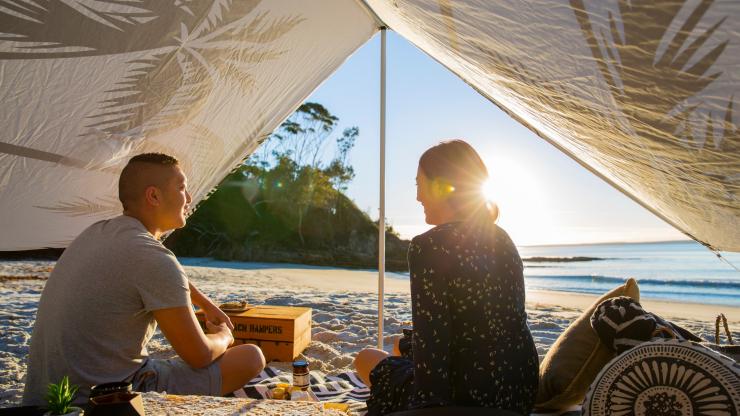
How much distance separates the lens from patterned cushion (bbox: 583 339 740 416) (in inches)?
51.1

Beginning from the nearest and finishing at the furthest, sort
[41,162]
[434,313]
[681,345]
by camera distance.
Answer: [681,345]
[434,313]
[41,162]

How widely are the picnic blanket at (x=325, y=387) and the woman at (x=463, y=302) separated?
985mm

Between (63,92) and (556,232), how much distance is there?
125ft

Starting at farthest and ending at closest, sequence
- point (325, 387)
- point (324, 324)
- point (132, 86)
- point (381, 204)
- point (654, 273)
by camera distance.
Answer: point (654, 273), point (324, 324), point (381, 204), point (325, 387), point (132, 86)

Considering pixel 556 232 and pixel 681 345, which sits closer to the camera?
pixel 681 345

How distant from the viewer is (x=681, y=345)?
53.7 inches

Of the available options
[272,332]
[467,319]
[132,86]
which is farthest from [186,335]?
[272,332]

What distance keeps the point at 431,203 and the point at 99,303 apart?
127cm

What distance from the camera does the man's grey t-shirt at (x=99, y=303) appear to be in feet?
5.93

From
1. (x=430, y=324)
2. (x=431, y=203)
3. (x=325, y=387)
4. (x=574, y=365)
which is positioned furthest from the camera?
(x=325, y=387)

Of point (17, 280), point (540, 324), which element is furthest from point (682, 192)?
point (17, 280)

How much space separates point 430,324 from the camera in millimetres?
1527

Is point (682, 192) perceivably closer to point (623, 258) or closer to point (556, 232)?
point (623, 258)

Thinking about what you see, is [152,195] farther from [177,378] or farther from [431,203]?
[431,203]
